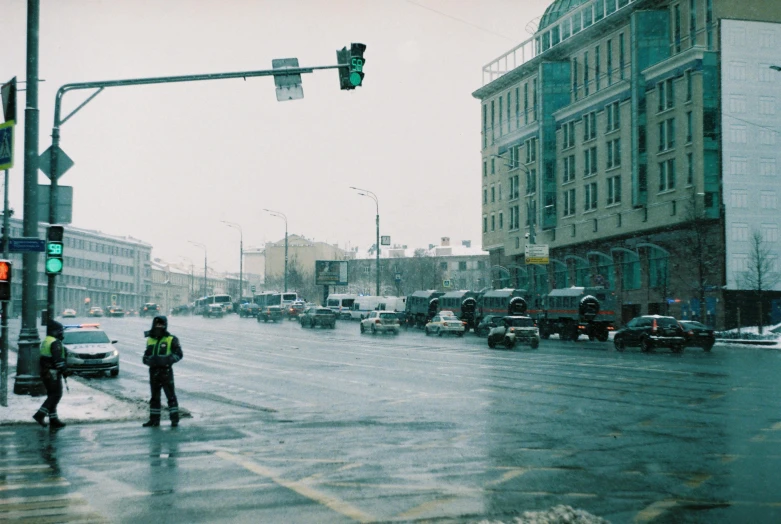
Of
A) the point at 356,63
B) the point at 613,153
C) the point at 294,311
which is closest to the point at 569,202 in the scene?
the point at 613,153

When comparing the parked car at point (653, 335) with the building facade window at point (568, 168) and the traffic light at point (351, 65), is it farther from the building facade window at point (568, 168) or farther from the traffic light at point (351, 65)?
the building facade window at point (568, 168)

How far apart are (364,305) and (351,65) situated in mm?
66789

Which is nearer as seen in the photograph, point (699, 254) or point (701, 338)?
point (701, 338)

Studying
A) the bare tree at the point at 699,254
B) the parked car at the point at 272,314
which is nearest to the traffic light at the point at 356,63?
the bare tree at the point at 699,254

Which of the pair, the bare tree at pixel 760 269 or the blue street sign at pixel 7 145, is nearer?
the blue street sign at pixel 7 145

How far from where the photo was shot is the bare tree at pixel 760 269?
165 feet

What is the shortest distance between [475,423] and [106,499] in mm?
6923

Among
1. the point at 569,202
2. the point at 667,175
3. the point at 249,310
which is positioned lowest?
the point at 249,310

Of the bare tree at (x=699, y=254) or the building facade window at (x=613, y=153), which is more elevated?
the building facade window at (x=613, y=153)

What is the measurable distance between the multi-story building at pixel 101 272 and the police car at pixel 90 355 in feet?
330

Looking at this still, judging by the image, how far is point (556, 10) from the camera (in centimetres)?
7350

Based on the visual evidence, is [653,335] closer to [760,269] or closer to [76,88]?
[760,269]

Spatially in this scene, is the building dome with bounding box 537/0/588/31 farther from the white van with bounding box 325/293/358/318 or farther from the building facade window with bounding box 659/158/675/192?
the white van with bounding box 325/293/358/318

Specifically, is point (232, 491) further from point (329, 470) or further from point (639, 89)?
point (639, 89)
